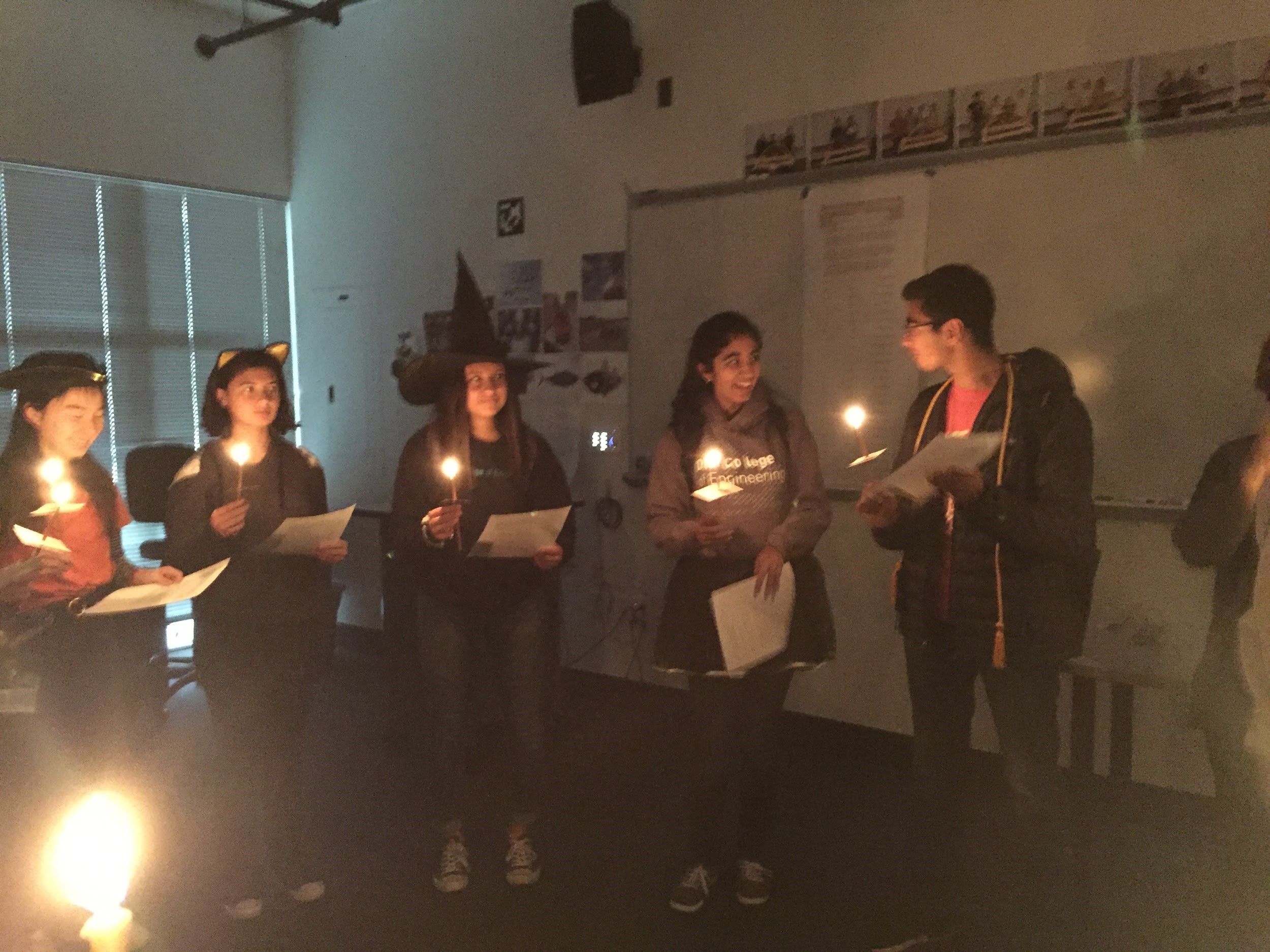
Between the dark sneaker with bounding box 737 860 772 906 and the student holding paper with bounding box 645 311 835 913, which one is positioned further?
the dark sneaker with bounding box 737 860 772 906

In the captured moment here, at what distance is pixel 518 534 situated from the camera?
224 centimetres

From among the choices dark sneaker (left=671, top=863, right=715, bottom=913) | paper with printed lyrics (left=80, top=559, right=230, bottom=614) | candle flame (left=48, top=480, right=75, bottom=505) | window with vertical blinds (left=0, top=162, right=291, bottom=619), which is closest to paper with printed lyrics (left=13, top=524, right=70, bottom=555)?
paper with printed lyrics (left=80, top=559, right=230, bottom=614)

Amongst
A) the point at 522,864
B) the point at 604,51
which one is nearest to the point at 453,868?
the point at 522,864

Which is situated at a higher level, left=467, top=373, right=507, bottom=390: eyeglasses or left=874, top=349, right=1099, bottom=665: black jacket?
left=467, top=373, right=507, bottom=390: eyeglasses

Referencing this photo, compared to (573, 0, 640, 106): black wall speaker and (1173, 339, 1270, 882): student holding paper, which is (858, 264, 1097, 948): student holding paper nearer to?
(1173, 339, 1270, 882): student holding paper

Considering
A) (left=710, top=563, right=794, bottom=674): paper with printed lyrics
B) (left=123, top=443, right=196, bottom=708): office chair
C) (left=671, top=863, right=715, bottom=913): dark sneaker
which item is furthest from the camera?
(left=123, top=443, right=196, bottom=708): office chair

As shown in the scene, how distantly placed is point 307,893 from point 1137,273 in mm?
2908

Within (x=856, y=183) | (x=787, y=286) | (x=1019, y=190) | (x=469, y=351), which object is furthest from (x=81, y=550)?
(x=1019, y=190)

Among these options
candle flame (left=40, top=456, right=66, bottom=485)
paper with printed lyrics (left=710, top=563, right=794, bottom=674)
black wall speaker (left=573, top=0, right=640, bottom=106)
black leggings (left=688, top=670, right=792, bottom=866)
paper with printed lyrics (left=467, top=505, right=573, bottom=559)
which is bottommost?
black leggings (left=688, top=670, right=792, bottom=866)

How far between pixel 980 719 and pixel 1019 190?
1719 millimetres

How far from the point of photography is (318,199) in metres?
4.76

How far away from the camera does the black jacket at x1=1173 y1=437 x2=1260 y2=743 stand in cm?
182

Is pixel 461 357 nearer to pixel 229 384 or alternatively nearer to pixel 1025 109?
pixel 229 384

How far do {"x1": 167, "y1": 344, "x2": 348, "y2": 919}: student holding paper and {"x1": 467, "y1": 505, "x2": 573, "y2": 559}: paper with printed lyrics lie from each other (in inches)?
14.8
